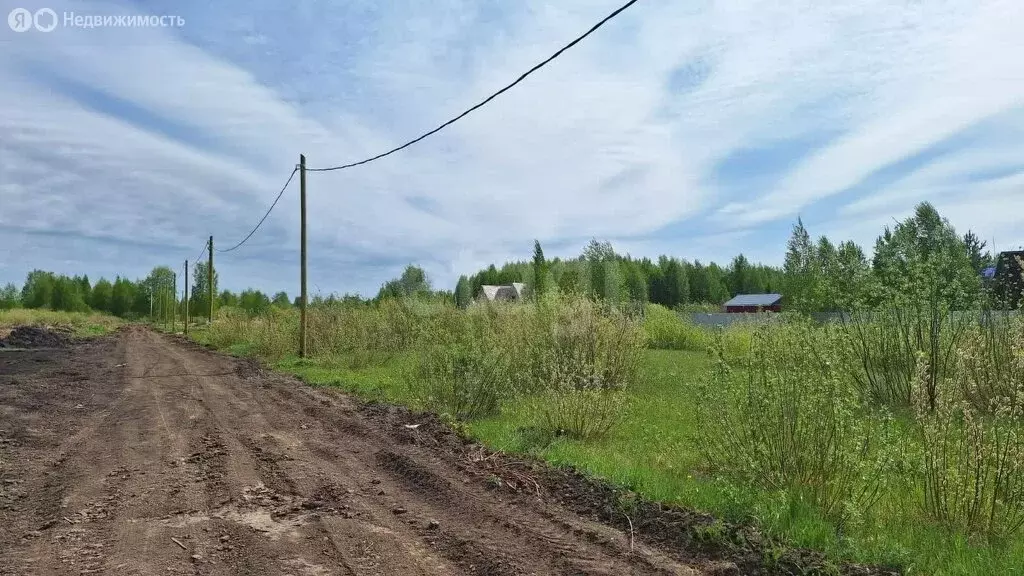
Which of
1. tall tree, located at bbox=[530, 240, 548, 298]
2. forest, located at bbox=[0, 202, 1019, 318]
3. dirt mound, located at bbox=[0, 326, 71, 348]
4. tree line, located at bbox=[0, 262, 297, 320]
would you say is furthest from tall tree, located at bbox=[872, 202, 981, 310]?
tree line, located at bbox=[0, 262, 297, 320]

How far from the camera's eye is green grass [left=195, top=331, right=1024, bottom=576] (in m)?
4.04

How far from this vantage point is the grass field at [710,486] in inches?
161

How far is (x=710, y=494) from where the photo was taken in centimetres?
520

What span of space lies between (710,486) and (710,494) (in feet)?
0.79

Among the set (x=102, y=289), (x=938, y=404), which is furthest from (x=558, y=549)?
(x=102, y=289)

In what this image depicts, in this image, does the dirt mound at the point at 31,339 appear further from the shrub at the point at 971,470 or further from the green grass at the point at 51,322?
the shrub at the point at 971,470

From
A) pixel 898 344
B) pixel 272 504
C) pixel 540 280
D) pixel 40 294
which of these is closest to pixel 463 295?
pixel 540 280

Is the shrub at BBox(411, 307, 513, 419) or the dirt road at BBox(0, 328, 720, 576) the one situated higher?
the shrub at BBox(411, 307, 513, 419)

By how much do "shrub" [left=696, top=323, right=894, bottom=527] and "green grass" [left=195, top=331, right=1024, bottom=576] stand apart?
0.76 feet

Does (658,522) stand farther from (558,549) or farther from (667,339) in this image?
(667,339)

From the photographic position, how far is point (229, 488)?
5582mm

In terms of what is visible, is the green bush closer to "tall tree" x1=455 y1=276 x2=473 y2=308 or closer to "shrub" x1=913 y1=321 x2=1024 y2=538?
"shrub" x1=913 y1=321 x2=1024 y2=538

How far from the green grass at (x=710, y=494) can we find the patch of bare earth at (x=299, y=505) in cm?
48

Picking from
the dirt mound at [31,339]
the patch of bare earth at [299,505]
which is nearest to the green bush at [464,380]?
the patch of bare earth at [299,505]
